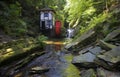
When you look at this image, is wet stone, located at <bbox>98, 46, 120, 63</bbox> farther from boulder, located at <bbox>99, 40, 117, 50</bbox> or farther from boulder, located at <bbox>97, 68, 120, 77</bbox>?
boulder, located at <bbox>99, 40, 117, 50</bbox>

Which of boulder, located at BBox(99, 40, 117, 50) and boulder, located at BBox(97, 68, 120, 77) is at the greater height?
boulder, located at BBox(99, 40, 117, 50)

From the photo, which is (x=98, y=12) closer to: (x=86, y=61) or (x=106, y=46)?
(x=106, y=46)

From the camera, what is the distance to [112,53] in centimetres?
794

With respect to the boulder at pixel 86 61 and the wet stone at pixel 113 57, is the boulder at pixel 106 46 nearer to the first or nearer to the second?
the boulder at pixel 86 61

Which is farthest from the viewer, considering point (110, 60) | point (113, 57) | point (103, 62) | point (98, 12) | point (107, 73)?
point (98, 12)

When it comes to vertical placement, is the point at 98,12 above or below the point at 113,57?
above

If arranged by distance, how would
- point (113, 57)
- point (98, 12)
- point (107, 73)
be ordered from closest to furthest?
1. point (107, 73)
2. point (113, 57)
3. point (98, 12)

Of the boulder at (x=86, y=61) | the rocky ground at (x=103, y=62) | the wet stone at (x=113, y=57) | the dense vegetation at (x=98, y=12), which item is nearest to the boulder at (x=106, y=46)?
the rocky ground at (x=103, y=62)

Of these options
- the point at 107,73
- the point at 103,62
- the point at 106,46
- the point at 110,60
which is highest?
the point at 106,46

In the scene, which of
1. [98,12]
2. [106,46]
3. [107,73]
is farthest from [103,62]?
[98,12]

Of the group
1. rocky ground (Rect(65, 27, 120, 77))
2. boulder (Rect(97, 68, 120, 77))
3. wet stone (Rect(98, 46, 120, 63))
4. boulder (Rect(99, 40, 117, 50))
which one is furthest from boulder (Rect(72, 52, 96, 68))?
boulder (Rect(97, 68, 120, 77))

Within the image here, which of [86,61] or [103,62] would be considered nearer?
[103,62]

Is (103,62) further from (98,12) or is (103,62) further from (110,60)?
(98,12)

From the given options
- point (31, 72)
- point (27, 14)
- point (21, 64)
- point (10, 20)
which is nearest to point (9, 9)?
point (10, 20)
